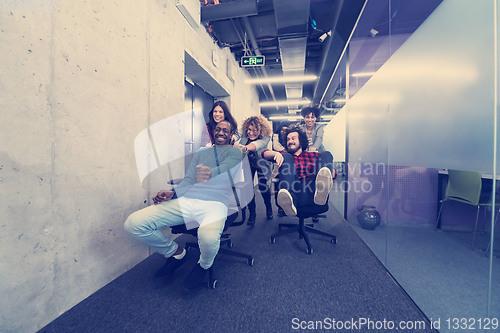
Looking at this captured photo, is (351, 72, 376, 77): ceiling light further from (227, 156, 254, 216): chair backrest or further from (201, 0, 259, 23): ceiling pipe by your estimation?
(227, 156, 254, 216): chair backrest

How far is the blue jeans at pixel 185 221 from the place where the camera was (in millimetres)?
1299

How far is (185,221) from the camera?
55.0 inches

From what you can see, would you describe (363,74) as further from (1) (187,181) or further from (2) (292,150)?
(1) (187,181)

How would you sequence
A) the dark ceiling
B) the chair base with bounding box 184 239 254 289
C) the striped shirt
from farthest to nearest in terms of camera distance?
the striped shirt, the dark ceiling, the chair base with bounding box 184 239 254 289

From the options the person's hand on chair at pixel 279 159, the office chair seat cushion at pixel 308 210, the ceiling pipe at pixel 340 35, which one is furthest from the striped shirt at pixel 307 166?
the ceiling pipe at pixel 340 35

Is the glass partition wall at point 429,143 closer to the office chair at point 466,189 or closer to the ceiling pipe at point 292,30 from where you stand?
the office chair at point 466,189

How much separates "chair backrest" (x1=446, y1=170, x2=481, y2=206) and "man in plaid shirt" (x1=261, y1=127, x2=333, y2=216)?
4.13 feet

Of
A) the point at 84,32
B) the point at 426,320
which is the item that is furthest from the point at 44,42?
the point at 426,320

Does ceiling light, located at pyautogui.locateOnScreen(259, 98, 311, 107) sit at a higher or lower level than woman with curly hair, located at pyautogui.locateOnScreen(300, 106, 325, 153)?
higher

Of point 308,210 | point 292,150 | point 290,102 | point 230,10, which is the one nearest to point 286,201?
point 308,210

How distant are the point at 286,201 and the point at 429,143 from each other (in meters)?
1.09

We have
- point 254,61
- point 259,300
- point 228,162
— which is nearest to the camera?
point 259,300

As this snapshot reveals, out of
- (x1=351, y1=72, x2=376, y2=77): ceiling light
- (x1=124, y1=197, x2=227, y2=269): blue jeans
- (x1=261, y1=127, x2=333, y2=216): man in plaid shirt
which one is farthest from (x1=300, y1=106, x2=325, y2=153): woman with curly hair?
(x1=124, y1=197, x2=227, y2=269): blue jeans

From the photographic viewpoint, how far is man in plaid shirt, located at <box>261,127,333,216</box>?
1820mm
